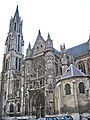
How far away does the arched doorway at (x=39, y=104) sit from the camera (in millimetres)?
27152

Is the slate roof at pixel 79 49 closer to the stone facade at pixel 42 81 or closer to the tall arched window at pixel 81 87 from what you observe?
the stone facade at pixel 42 81

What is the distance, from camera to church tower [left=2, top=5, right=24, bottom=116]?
1243 inches

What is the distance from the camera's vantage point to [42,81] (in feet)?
93.2

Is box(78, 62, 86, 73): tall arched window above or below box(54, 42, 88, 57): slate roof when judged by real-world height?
below

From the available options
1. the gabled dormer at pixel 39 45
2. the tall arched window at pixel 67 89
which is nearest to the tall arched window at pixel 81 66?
the gabled dormer at pixel 39 45

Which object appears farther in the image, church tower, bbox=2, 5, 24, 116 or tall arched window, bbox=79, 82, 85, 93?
church tower, bbox=2, 5, 24, 116

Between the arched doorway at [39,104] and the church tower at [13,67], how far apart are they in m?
4.18

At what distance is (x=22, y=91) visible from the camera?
29.5 meters

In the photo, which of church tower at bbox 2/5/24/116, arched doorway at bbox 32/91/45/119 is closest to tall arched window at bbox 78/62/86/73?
arched doorway at bbox 32/91/45/119

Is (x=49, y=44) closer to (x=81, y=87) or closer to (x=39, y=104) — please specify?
(x=39, y=104)

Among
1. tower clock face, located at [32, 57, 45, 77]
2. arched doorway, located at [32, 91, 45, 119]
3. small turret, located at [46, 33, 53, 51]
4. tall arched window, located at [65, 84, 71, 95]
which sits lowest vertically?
arched doorway, located at [32, 91, 45, 119]

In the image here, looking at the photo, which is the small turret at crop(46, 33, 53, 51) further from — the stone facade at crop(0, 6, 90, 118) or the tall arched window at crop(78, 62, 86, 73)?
the tall arched window at crop(78, 62, 86, 73)

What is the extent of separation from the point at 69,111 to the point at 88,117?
2.51m

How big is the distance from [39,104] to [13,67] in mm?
12132
